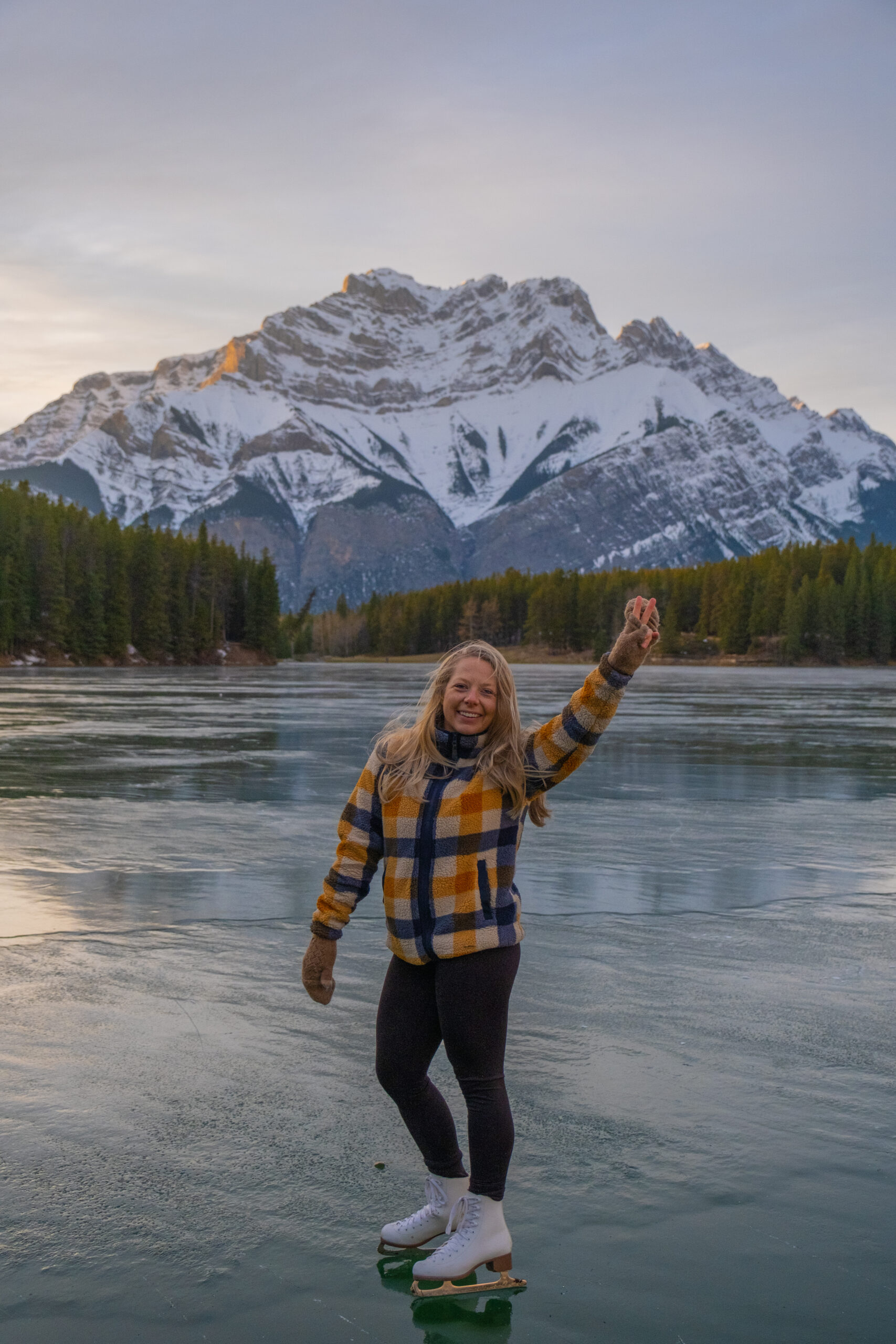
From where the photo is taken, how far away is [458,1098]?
4.90 metres

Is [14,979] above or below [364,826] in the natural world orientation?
below

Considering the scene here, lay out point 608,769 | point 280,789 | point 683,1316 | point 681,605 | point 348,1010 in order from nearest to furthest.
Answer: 1. point 683,1316
2. point 348,1010
3. point 280,789
4. point 608,769
5. point 681,605

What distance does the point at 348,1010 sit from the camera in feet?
19.7

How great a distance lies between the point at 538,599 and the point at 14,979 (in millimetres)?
170471

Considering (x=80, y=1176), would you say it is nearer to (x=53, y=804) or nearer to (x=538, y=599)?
(x=53, y=804)

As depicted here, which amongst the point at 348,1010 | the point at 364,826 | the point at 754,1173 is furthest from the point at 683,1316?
the point at 348,1010

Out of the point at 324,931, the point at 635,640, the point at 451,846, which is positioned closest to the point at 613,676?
the point at 635,640

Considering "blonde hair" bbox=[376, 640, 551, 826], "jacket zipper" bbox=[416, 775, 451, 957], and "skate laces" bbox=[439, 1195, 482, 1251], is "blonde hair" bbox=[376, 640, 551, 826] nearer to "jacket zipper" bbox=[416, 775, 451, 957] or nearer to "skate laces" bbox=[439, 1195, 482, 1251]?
"jacket zipper" bbox=[416, 775, 451, 957]

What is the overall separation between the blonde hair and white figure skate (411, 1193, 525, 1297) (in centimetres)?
119

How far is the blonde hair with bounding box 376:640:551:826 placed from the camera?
3.79 metres

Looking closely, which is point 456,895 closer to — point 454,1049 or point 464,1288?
point 454,1049

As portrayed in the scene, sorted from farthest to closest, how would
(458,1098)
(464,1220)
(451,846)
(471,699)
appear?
(458,1098) < (471,699) < (451,846) < (464,1220)

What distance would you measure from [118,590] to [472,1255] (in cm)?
10083

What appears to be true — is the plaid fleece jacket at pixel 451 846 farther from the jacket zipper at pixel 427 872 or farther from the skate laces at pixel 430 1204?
the skate laces at pixel 430 1204
